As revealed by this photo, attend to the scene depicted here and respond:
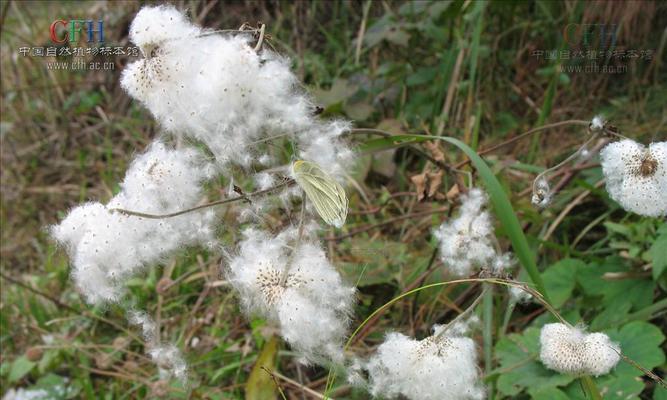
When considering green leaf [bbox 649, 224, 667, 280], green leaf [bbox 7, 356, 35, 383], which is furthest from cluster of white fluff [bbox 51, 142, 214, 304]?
green leaf [bbox 649, 224, 667, 280]

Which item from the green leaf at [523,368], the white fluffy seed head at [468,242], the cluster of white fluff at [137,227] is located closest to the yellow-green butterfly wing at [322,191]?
the cluster of white fluff at [137,227]

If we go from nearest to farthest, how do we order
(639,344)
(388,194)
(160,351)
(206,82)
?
Result: (206,82) < (639,344) < (160,351) < (388,194)

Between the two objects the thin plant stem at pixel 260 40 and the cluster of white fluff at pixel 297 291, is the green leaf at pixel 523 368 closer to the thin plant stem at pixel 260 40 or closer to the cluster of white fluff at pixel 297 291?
the cluster of white fluff at pixel 297 291

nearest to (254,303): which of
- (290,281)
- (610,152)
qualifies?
(290,281)

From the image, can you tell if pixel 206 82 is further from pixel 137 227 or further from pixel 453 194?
pixel 453 194

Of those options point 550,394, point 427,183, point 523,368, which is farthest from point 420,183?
point 550,394

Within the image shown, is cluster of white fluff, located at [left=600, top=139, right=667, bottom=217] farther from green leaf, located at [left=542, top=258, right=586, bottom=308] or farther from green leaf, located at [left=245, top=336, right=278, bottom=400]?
green leaf, located at [left=245, top=336, right=278, bottom=400]
